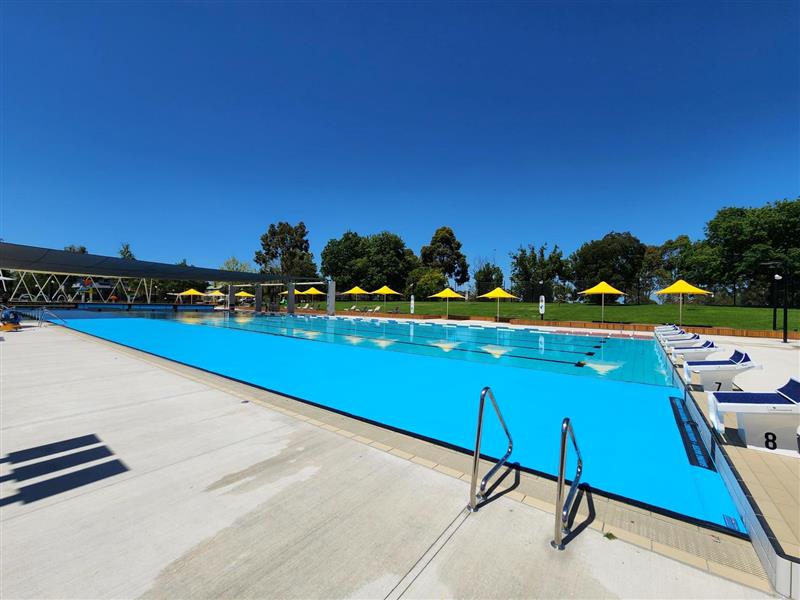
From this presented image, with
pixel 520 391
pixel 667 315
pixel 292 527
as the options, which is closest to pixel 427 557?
pixel 292 527

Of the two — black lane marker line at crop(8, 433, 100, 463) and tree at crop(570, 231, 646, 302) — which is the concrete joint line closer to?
black lane marker line at crop(8, 433, 100, 463)

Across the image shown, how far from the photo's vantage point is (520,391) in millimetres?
7426

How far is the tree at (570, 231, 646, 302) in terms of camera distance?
38.8 metres

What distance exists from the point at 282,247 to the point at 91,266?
106ft

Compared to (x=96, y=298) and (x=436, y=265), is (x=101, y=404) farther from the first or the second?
(x=96, y=298)

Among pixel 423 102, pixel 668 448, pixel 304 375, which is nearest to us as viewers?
pixel 668 448

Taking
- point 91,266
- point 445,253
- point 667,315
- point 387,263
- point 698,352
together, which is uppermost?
point 445,253

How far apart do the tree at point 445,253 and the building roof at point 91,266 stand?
2300 cm

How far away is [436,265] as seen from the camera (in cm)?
4619

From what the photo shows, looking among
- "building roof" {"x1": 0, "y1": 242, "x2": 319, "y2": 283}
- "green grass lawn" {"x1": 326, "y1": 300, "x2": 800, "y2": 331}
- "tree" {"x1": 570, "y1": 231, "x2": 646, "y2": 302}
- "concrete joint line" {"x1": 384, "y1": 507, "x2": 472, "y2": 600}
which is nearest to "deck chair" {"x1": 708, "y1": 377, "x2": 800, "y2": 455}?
"concrete joint line" {"x1": 384, "y1": 507, "x2": 472, "y2": 600}

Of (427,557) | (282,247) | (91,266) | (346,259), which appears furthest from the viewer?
(282,247)

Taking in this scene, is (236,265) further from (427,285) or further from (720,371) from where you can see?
(720,371)

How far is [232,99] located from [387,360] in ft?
58.5

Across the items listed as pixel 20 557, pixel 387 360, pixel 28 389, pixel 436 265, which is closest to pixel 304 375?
pixel 387 360
